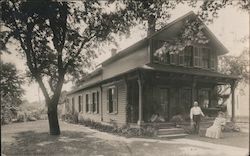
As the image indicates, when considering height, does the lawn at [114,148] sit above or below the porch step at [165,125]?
below

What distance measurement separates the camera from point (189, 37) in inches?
408

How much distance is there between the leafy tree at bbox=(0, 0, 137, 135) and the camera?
10938 millimetres

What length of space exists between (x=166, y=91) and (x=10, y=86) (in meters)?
9.62

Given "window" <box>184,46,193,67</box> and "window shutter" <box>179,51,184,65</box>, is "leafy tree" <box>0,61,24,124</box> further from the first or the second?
"window" <box>184,46,193,67</box>

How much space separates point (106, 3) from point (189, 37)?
13.8 feet

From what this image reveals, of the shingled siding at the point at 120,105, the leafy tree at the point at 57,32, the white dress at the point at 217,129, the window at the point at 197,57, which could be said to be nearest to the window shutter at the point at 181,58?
the window at the point at 197,57

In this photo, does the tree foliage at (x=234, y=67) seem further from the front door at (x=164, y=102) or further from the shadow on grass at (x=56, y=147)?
the shadow on grass at (x=56, y=147)

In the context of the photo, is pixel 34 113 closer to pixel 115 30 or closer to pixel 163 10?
pixel 115 30

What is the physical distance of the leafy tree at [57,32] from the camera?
1094 centimetres

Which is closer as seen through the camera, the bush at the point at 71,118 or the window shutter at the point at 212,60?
the window shutter at the point at 212,60

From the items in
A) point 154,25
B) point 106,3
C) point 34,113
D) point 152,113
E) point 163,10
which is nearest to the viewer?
point 163,10

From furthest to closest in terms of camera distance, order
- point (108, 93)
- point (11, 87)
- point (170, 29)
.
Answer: point (108, 93)
point (170, 29)
point (11, 87)

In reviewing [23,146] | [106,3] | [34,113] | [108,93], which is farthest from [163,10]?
[34,113]

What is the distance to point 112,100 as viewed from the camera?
1964cm
